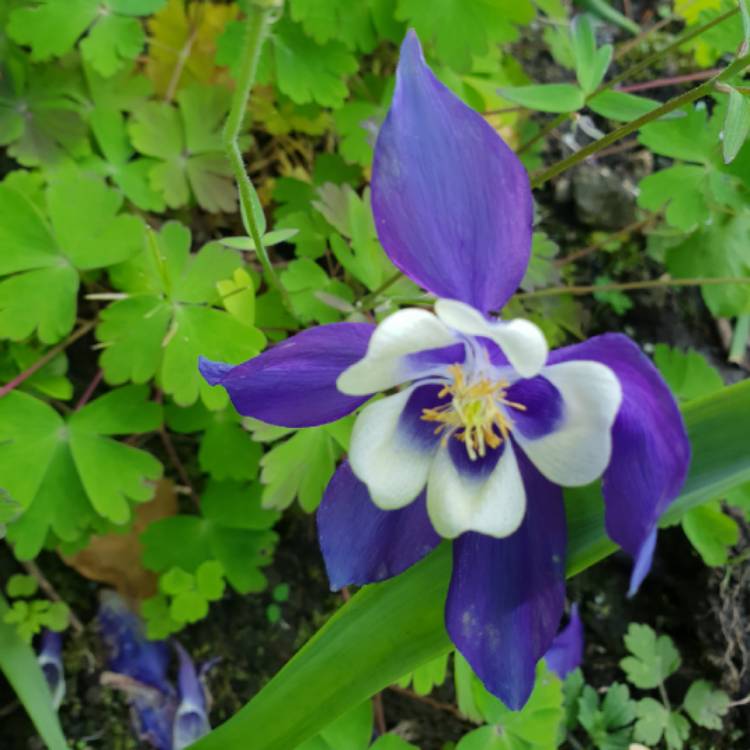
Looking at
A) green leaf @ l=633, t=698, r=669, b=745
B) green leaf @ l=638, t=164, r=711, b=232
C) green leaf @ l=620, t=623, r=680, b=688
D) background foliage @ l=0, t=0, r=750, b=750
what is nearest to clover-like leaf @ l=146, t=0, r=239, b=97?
background foliage @ l=0, t=0, r=750, b=750

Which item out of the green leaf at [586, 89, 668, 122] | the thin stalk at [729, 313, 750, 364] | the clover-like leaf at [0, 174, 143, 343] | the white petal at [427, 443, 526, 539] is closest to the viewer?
the white petal at [427, 443, 526, 539]

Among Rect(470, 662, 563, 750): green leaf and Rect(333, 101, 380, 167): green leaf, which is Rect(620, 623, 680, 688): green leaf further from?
Rect(333, 101, 380, 167): green leaf

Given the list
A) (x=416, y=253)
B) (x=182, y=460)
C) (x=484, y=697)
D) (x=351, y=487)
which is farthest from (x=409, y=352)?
(x=182, y=460)

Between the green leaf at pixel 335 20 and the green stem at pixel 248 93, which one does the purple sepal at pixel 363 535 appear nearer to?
the green stem at pixel 248 93

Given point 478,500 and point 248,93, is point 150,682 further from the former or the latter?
point 248,93

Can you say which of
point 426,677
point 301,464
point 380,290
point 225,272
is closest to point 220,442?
point 301,464

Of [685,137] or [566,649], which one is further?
[566,649]

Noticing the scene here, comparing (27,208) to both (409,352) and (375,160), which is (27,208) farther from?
(409,352)
